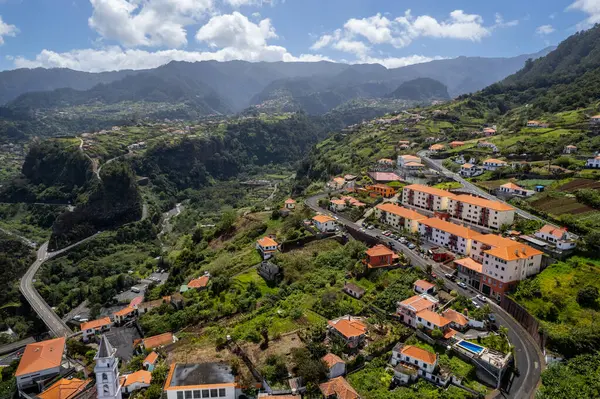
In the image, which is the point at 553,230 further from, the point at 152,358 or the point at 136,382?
the point at 136,382

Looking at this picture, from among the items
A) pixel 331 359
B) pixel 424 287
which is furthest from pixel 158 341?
pixel 424 287

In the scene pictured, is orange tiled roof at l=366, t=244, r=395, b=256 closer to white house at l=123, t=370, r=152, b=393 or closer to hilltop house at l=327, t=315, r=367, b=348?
hilltop house at l=327, t=315, r=367, b=348

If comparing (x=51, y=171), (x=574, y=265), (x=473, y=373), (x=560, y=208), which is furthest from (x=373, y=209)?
(x=51, y=171)

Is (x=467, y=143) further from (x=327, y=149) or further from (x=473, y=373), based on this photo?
(x=473, y=373)

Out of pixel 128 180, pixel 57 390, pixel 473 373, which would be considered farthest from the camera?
pixel 128 180

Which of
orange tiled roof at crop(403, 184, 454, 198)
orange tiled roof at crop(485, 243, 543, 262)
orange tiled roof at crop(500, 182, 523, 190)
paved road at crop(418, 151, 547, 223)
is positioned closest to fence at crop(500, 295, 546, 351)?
orange tiled roof at crop(485, 243, 543, 262)

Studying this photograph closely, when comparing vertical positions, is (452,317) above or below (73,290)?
above
